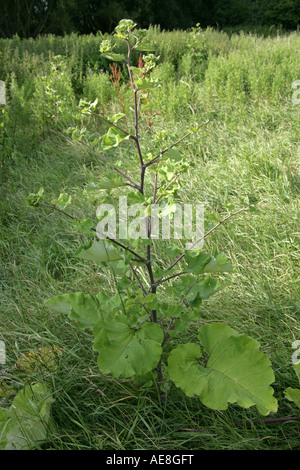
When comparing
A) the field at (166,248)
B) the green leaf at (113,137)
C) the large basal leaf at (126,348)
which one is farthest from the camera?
the field at (166,248)

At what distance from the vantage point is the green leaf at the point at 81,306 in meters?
1.40

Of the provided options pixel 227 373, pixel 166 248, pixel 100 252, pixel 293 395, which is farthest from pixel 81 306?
pixel 293 395

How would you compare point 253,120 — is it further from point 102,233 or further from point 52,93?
point 102,233

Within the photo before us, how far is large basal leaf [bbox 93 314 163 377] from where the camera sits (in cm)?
123

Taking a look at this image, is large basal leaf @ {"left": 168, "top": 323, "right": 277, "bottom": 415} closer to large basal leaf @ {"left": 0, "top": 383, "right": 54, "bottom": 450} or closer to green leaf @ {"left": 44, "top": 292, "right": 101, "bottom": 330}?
green leaf @ {"left": 44, "top": 292, "right": 101, "bottom": 330}

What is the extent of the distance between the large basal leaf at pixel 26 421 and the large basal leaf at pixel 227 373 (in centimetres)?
47

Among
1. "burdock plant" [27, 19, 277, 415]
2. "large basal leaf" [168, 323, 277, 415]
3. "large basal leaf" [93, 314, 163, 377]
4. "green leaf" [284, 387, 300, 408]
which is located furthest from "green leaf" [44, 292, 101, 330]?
"green leaf" [284, 387, 300, 408]

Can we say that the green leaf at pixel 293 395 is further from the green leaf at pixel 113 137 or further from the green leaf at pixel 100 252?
the green leaf at pixel 113 137

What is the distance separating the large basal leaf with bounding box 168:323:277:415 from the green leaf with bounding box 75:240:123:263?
0.37m

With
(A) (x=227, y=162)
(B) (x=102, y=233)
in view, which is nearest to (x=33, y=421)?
(B) (x=102, y=233)

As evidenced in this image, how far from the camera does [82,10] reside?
61.7ft

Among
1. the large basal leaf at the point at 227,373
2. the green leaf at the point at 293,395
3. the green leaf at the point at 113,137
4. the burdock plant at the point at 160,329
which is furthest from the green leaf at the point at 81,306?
the green leaf at the point at 293,395

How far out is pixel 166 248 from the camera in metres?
1.47

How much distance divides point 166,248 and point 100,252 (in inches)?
10.2
